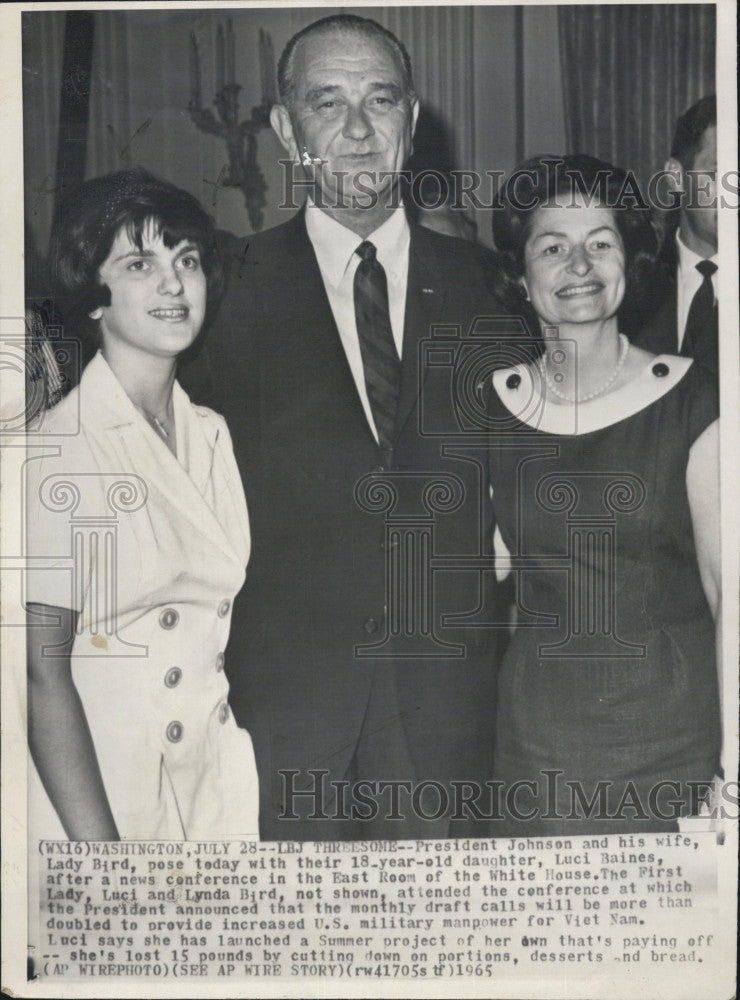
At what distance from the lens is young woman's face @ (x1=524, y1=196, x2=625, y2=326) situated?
1.74 meters

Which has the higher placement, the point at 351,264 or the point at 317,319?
the point at 351,264

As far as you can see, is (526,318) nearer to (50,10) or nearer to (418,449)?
(418,449)

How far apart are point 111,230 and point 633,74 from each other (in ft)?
3.50

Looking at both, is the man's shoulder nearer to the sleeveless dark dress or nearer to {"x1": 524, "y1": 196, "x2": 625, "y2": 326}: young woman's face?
{"x1": 524, "y1": 196, "x2": 625, "y2": 326}: young woman's face

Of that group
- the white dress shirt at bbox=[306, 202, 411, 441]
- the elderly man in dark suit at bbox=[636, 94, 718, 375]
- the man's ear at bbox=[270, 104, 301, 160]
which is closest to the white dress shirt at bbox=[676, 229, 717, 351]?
the elderly man in dark suit at bbox=[636, 94, 718, 375]

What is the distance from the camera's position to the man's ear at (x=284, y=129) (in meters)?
1.74

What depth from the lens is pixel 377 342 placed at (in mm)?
1749

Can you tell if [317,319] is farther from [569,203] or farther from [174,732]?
[174,732]

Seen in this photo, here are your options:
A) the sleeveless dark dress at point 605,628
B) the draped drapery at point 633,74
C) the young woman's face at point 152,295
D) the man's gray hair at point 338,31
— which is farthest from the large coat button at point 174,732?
the draped drapery at point 633,74

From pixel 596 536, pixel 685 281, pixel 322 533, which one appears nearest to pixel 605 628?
pixel 596 536

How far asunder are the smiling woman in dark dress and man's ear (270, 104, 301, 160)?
1.36 feet

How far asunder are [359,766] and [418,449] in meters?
0.62
